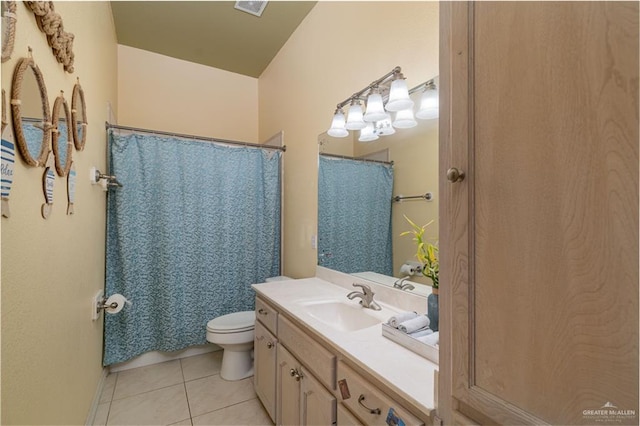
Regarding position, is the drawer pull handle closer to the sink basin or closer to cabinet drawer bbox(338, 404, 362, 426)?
cabinet drawer bbox(338, 404, 362, 426)

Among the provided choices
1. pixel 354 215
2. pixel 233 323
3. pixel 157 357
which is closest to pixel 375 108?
pixel 354 215

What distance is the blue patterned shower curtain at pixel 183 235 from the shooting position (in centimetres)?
227

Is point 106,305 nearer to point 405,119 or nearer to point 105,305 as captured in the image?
point 105,305

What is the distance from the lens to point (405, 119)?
1.51 m

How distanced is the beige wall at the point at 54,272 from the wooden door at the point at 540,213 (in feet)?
3.46

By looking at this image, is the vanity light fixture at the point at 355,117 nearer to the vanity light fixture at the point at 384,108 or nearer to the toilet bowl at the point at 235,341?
the vanity light fixture at the point at 384,108

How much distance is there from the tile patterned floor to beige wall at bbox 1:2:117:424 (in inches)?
9.0

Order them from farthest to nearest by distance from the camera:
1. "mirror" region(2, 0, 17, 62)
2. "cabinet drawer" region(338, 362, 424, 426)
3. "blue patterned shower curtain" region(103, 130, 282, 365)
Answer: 1. "blue patterned shower curtain" region(103, 130, 282, 365)
2. "cabinet drawer" region(338, 362, 424, 426)
3. "mirror" region(2, 0, 17, 62)

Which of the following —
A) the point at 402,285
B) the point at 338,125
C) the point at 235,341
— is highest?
the point at 338,125

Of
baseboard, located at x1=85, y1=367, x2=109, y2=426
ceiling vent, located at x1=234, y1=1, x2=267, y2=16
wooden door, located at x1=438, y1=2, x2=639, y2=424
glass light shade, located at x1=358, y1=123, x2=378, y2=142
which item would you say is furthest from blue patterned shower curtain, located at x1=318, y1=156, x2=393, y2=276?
baseboard, located at x1=85, y1=367, x2=109, y2=426

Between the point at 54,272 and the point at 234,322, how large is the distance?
141 cm

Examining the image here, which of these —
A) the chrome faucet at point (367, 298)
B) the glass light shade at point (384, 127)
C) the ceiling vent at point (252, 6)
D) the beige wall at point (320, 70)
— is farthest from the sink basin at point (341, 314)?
the ceiling vent at point (252, 6)

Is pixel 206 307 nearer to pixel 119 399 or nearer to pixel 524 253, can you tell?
pixel 119 399

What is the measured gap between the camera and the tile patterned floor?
1796 millimetres
